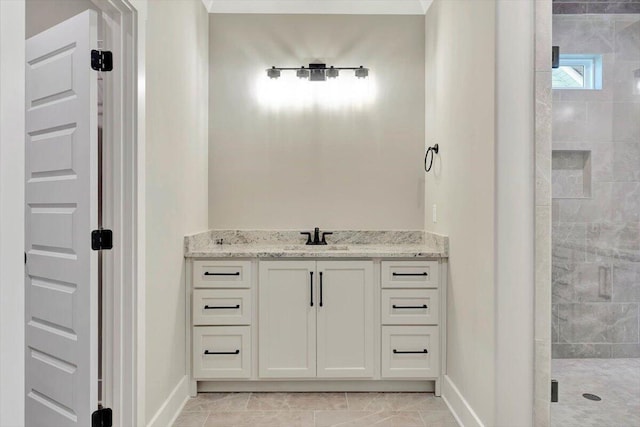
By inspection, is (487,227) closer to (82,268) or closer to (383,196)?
(383,196)

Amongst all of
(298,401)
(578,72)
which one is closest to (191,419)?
(298,401)

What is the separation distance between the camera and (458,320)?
2490mm

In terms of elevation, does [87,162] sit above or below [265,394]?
above

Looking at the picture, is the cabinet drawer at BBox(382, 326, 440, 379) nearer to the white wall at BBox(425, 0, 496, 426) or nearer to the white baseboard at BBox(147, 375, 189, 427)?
the white wall at BBox(425, 0, 496, 426)

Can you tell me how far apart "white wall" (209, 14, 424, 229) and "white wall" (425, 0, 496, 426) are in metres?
0.35

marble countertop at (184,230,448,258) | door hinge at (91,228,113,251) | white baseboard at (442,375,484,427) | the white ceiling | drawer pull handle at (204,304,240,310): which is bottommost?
white baseboard at (442,375,484,427)

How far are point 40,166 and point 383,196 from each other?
2.27 metres

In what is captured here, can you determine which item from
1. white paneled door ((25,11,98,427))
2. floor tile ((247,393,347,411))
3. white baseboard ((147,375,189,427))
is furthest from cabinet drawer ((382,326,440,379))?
white paneled door ((25,11,98,427))

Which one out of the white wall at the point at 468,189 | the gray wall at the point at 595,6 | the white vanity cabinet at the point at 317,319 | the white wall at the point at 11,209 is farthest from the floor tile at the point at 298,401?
the gray wall at the point at 595,6

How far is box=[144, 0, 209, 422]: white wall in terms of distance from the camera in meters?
2.10

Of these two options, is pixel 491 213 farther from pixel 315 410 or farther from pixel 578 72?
pixel 315 410

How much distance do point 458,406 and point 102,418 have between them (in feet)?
6.03

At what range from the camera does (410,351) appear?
2729 millimetres

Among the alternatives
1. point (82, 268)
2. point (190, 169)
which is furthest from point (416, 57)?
point (82, 268)
